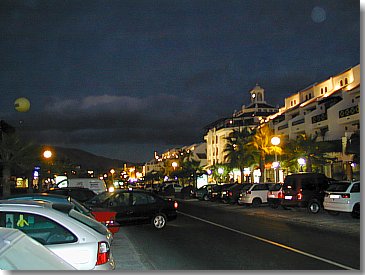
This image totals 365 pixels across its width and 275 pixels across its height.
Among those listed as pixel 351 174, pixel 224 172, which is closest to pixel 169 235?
pixel 351 174

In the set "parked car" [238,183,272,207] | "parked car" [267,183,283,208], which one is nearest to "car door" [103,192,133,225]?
"parked car" [267,183,283,208]

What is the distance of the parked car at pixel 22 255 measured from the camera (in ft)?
10.1

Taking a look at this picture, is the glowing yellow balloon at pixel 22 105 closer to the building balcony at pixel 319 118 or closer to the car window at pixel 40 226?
the car window at pixel 40 226

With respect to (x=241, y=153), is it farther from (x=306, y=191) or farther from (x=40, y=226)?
(x=40, y=226)

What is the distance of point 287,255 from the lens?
11.9m

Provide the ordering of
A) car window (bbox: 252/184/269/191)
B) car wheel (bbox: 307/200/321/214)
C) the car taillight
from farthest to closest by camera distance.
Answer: car window (bbox: 252/184/269/191)
car wheel (bbox: 307/200/321/214)
the car taillight

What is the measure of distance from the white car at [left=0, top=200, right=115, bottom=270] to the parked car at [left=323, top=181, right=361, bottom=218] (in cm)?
1588

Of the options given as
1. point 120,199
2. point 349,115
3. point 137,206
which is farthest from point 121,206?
point 349,115

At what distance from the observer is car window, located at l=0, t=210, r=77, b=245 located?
247 inches

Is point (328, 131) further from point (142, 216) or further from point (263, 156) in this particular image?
point (142, 216)

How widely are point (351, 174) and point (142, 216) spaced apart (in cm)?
2653

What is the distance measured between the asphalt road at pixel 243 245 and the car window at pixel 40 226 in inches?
134

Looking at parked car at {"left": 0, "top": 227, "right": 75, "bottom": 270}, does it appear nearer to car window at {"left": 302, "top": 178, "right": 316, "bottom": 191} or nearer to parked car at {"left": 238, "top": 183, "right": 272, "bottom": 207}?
car window at {"left": 302, "top": 178, "right": 316, "bottom": 191}

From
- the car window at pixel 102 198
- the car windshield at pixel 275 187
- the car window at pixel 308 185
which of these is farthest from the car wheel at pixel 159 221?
the car windshield at pixel 275 187
